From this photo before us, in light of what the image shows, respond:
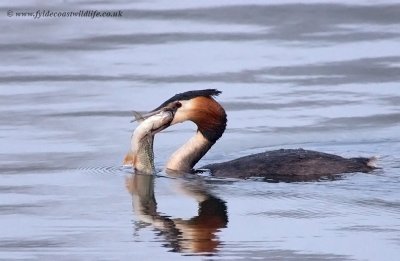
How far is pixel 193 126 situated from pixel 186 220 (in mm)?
4053

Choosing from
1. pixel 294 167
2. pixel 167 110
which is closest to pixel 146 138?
pixel 167 110

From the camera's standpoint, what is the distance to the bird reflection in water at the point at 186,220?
11.4 metres

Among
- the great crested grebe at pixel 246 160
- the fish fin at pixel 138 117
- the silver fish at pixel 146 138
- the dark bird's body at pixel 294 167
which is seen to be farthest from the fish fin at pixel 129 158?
the dark bird's body at pixel 294 167

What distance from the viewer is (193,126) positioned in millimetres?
16219

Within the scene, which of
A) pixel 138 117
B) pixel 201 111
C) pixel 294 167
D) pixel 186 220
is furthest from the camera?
pixel 201 111

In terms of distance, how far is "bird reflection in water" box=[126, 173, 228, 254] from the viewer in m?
11.4

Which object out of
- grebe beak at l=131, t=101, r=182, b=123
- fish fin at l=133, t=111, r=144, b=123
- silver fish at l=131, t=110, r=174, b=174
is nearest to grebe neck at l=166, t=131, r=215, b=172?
silver fish at l=131, t=110, r=174, b=174

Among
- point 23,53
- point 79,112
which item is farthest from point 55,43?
point 79,112

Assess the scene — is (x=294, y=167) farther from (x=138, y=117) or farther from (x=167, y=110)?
(x=138, y=117)

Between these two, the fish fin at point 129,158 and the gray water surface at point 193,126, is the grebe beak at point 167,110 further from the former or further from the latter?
the gray water surface at point 193,126

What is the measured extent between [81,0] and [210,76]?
5297mm

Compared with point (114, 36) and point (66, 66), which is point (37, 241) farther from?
point (114, 36)

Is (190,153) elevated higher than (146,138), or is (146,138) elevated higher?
(146,138)

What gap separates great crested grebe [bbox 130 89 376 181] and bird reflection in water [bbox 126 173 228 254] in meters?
0.33
